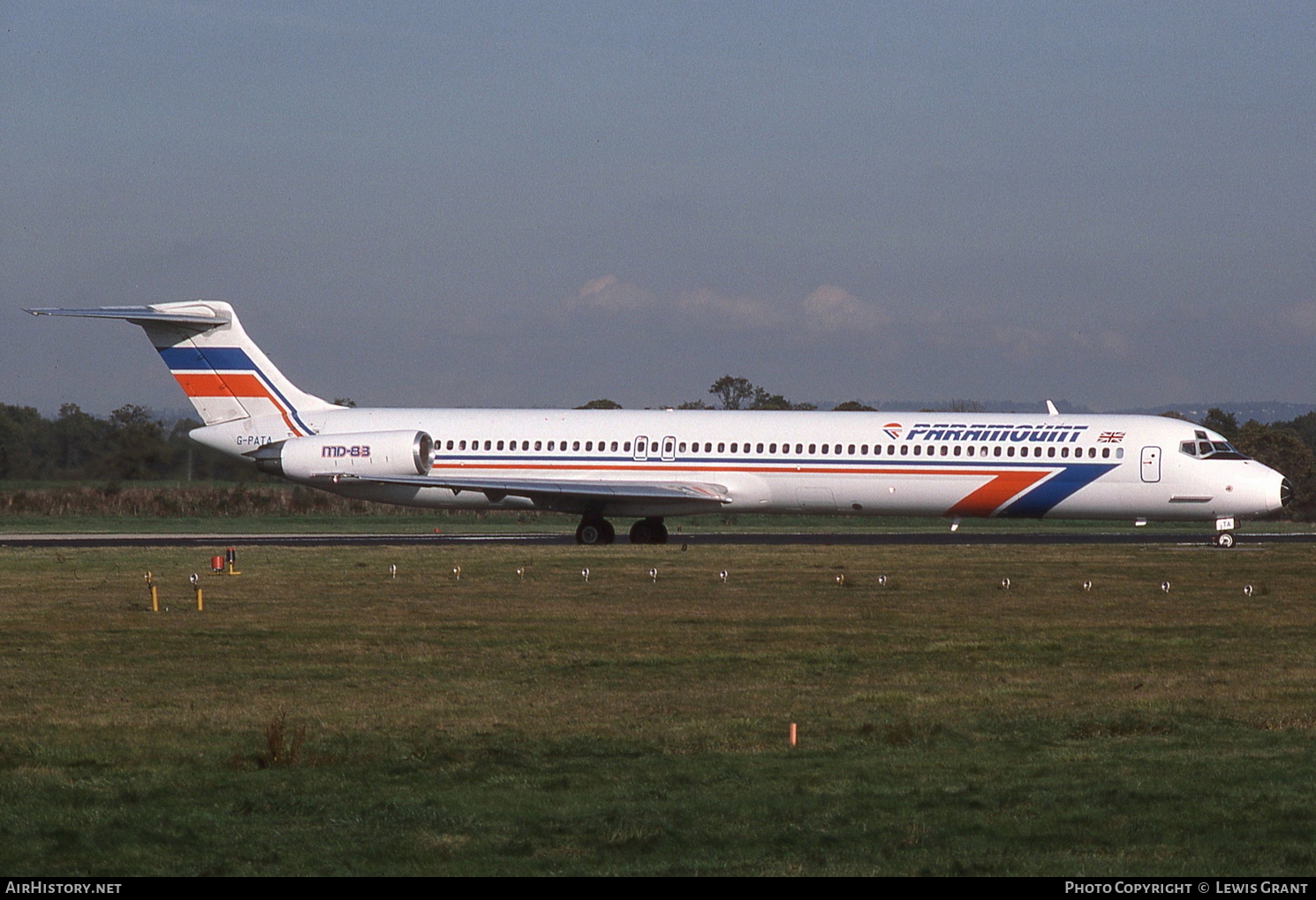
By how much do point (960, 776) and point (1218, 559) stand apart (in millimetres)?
22231

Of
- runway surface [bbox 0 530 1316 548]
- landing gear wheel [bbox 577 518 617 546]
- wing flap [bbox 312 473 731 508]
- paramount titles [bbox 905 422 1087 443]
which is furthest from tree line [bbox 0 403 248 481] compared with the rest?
paramount titles [bbox 905 422 1087 443]

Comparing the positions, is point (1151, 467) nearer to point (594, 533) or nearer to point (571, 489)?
point (594, 533)

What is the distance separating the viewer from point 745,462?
36.4 metres

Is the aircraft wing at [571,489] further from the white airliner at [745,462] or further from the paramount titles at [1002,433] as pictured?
the paramount titles at [1002,433]

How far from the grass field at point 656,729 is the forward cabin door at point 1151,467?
9690mm

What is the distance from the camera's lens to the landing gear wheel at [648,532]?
125ft

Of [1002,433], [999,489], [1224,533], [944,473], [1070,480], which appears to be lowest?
[1224,533]

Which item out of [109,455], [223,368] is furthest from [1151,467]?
[109,455]

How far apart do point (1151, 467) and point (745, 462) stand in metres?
9.38

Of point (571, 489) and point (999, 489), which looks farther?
point (571, 489)

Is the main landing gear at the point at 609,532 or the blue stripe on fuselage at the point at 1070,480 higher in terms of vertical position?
the blue stripe on fuselage at the point at 1070,480

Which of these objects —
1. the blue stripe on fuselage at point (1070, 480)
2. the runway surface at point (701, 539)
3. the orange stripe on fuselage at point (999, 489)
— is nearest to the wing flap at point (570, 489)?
the runway surface at point (701, 539)

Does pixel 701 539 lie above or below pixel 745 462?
below
